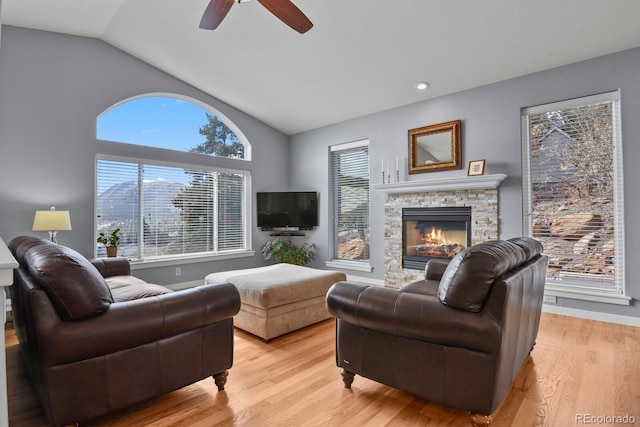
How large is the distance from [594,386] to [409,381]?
129 centimetres

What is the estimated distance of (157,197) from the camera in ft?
15.6

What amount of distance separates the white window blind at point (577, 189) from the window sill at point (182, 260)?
415cm

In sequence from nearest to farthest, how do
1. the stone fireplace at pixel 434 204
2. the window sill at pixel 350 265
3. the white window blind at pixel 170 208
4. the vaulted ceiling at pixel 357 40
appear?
the vaulted ceiling at pixel 357 40, the stone fireplace at pixel 434 204, the white window blind at pixel 170 208, the window sill at pixel 350 265

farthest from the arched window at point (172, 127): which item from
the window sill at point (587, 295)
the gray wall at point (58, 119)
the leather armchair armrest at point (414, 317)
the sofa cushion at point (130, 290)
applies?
the window sill at point (587, 295)

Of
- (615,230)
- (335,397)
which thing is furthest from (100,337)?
(615,230)

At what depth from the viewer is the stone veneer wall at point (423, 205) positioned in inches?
159

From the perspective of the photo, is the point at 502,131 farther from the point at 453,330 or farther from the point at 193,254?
the point at 193,254

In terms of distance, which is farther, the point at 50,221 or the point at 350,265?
the point at 350,265

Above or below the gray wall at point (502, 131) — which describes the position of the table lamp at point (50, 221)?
below

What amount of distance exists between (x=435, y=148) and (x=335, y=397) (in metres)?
3.54

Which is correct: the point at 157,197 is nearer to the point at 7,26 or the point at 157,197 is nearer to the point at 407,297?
the point at 7,26

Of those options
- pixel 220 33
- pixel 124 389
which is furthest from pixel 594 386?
pixel 220 33

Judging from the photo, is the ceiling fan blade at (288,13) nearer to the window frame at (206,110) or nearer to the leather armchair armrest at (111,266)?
the leather armchair armrest at (111,266)

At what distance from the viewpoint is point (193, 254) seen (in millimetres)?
5090
